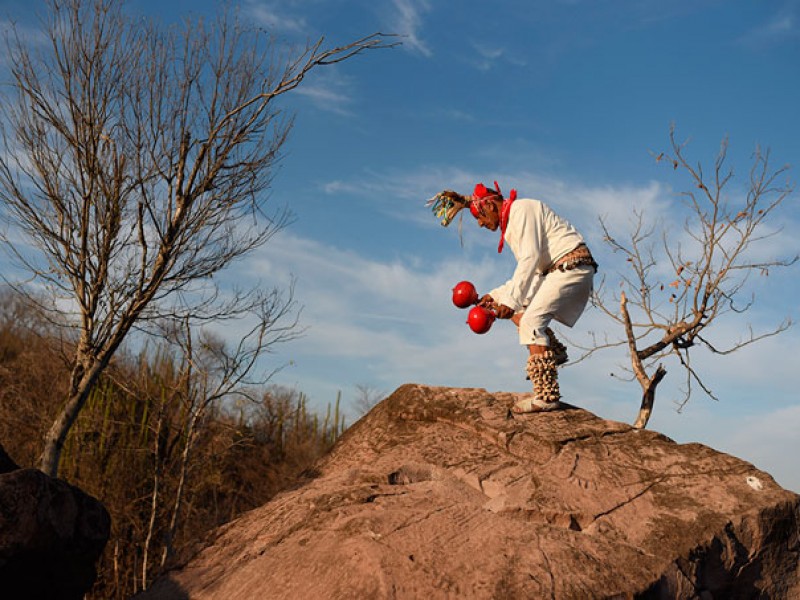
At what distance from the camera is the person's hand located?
554cm

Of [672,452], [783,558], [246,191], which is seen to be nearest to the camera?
[783,558]

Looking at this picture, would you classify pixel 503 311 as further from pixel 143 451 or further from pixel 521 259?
pixel 143 451

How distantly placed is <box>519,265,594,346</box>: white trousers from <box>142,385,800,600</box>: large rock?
585 mm

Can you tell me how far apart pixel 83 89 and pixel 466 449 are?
16.3 feet

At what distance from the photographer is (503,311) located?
5543mm

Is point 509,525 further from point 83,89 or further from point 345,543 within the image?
point 83,89

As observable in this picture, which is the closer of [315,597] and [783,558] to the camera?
[315,597]

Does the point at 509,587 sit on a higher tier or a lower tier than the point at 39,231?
lower

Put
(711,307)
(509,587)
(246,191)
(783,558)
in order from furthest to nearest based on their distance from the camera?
(711,307) < (246,191) < (783,558) < (509,587)

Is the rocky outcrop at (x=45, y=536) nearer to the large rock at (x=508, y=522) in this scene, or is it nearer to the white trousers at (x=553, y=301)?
the large rock at (x=508, y=522)

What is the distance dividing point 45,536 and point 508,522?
2.44m

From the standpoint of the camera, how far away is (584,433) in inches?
201

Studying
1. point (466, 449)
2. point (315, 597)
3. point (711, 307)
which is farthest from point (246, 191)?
point (711, 307)

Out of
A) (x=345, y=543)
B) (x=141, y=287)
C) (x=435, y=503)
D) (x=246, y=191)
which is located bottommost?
(x=345, y=543)
